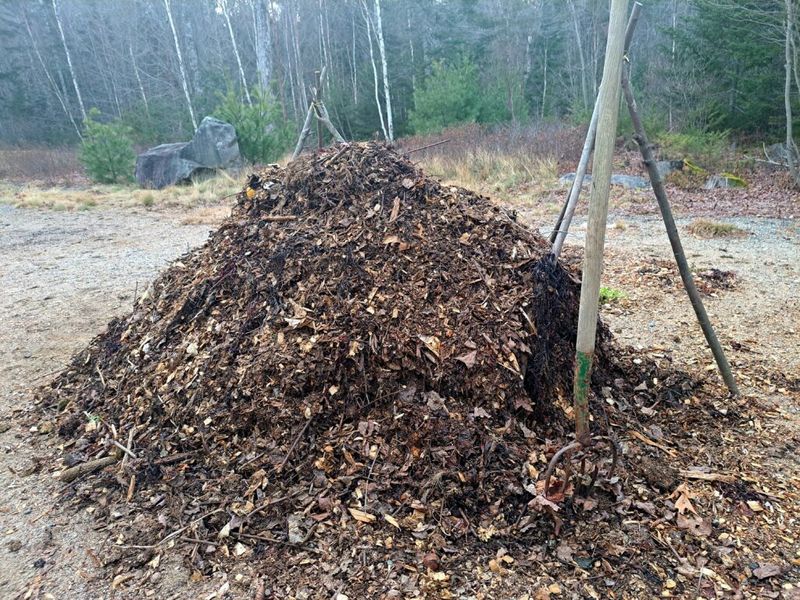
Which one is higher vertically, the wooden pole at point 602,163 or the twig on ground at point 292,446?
the wooden pole at point 602,163

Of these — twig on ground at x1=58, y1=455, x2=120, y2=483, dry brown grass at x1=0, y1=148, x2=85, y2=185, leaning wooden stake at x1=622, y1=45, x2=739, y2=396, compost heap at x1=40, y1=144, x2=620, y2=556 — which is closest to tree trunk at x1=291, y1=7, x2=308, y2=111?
dry brown grass at x1=0, y1=148, x2=85, y2=185

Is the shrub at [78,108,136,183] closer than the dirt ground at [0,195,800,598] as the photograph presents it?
No

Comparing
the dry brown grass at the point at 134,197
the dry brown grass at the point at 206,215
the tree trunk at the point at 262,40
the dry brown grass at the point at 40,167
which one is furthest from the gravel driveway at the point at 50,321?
the tree trunk at the point at 262,40

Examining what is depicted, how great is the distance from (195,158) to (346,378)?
13186mm

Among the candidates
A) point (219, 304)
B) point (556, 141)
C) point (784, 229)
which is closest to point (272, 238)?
point (219, 304)

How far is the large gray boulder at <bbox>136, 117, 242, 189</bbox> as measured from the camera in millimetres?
13227

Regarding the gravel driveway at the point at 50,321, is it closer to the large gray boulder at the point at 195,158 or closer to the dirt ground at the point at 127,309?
the dirt ground at the point at 127,309

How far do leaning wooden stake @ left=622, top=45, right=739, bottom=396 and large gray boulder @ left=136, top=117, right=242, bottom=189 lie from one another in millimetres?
12557

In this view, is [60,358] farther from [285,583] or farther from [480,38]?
[480,38]

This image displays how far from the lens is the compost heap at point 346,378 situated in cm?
196

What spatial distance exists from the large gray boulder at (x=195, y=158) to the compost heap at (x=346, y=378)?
11.5 m

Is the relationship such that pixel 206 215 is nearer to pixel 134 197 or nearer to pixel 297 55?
pixel 134 197

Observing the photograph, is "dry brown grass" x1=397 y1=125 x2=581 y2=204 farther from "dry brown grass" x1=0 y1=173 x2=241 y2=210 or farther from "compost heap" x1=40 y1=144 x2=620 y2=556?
"compost heap" x1=40 y1=144 x2=620 y2=556

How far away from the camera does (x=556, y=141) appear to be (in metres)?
12.6
